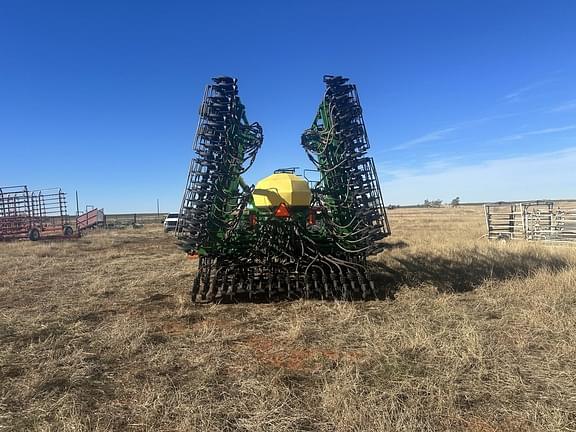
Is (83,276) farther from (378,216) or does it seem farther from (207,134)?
(378,216)

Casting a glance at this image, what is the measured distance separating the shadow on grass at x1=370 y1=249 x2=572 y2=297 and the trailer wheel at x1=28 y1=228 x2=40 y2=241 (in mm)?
21514

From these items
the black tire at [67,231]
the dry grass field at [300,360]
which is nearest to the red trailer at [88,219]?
the black tire at [67,231]

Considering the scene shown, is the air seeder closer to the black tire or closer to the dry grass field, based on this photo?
the dry grass field

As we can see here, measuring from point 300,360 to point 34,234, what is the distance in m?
25.0

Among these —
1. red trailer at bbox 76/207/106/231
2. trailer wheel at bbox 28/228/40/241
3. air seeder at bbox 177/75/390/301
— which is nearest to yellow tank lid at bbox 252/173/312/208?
air seeder at bbox 177/75/390/301

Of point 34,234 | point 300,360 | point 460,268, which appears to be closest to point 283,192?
point 300,360

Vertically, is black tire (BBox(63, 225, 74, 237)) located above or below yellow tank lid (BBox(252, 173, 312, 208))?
below

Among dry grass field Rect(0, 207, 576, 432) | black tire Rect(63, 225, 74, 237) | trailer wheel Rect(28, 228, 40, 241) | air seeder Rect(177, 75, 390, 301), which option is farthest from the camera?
black tire Rect(63, 225, 74, 237)

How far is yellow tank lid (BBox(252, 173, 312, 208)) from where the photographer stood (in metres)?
9.04

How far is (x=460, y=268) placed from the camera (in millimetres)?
10805

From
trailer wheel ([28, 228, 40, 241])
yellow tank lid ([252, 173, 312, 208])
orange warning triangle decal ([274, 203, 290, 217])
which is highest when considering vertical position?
yellow tank lid ([252, 173, 312, 208])

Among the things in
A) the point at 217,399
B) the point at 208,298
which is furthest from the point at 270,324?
the point at 217,399

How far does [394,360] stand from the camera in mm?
4801

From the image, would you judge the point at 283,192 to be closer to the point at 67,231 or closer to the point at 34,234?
the point at 34,234
